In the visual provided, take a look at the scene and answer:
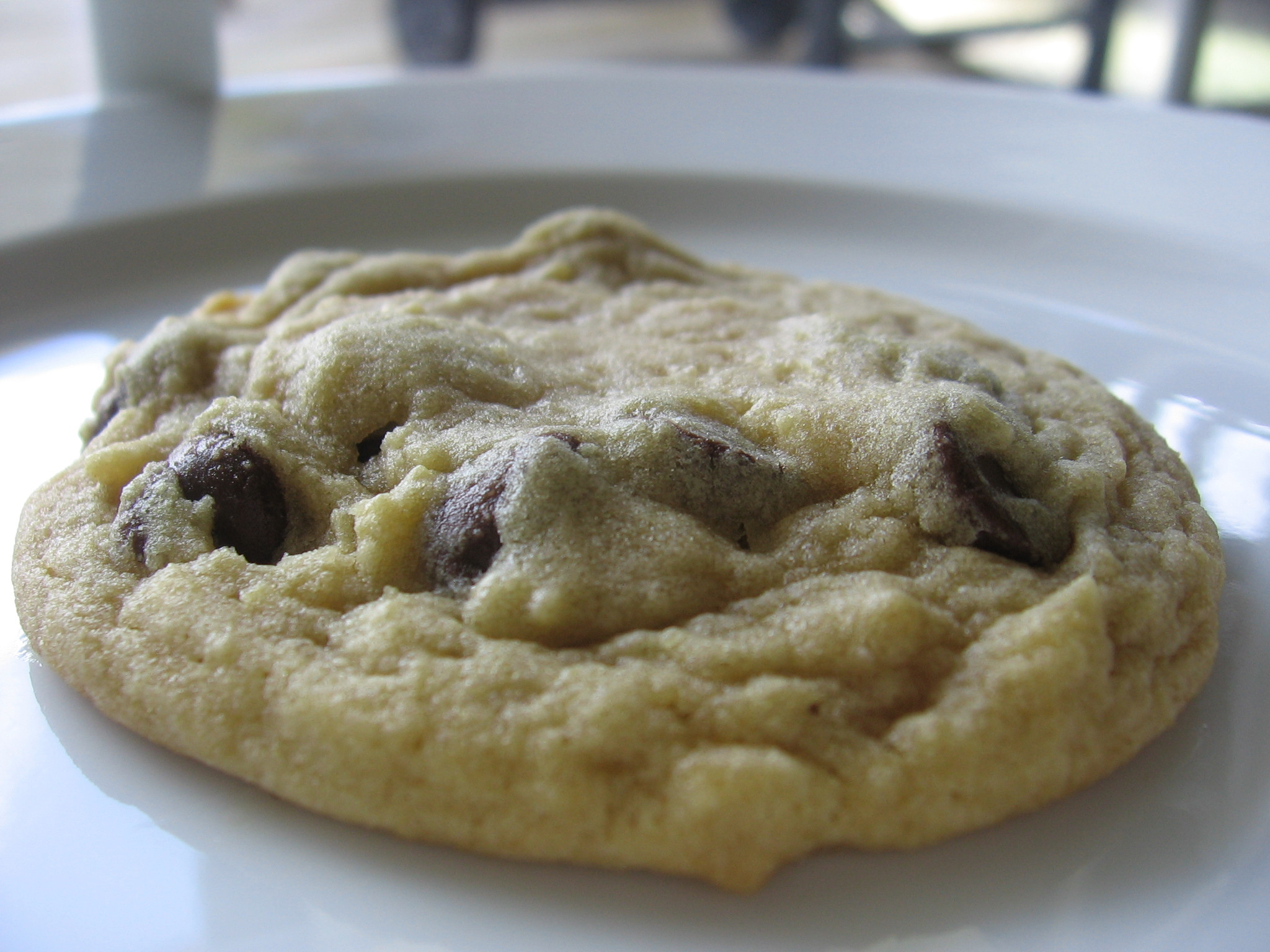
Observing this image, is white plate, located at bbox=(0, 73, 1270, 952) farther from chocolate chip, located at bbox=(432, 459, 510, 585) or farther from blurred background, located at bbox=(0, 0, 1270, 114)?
blurred background, located at bbox=(0, 0, 1270, 114)

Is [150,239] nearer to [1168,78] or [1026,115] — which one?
[1026,115]

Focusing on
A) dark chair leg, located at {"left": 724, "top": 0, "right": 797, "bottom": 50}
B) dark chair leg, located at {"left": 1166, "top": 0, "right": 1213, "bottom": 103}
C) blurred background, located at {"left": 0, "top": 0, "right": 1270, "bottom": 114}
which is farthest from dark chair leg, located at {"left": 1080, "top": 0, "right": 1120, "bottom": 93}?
dark chair leg, located at {"left": 724, "top": 0, "right": 797, "bottom": 50}

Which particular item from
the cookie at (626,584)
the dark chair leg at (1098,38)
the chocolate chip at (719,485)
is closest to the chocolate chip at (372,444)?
the cookie at (626,584)

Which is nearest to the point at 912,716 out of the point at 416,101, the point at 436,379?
the point at 436,379

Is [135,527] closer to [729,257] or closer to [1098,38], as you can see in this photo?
[729,257]

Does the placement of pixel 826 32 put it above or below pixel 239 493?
above

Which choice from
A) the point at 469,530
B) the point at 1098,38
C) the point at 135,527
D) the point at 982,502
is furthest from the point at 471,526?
the point at 1098,38
